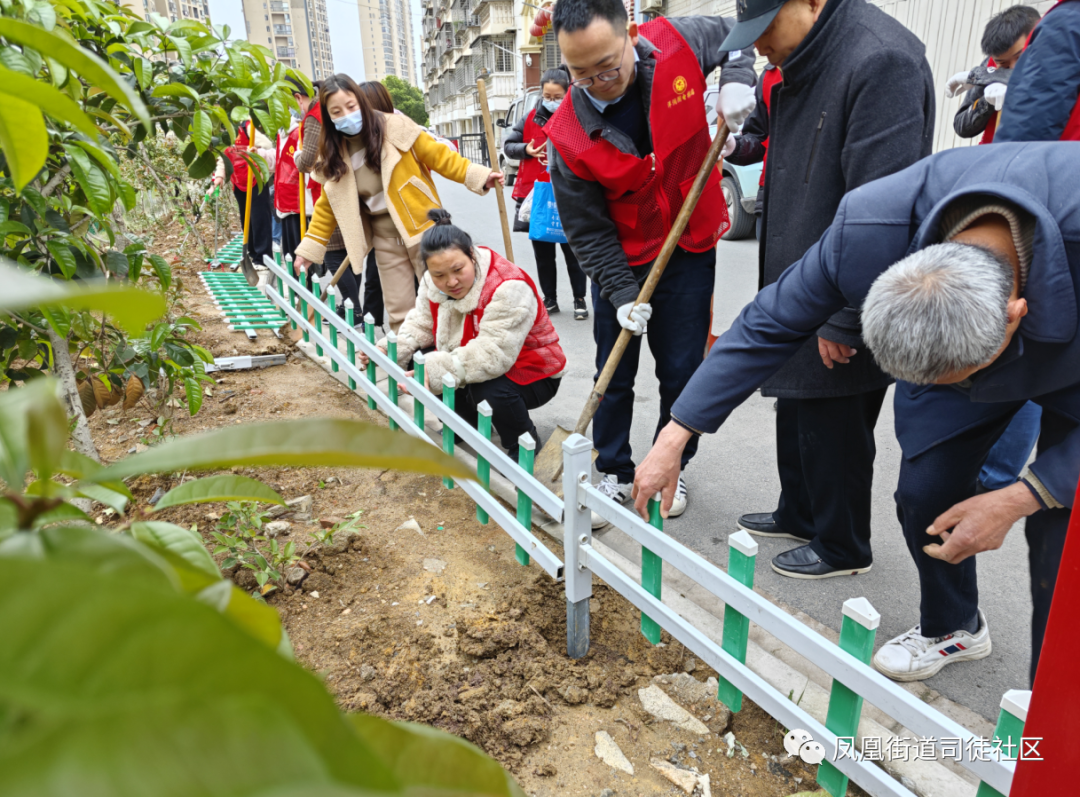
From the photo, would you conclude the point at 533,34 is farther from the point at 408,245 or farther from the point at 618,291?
the point at 618,291

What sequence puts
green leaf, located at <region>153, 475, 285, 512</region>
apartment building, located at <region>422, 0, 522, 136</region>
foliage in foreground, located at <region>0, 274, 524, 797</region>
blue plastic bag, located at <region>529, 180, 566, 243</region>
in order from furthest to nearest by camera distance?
1. apartment building, located at <region>422, 0, 522, 136</region>
2. blue plastic bag, located at <region>529, 180, 566, 243</region>
3. green leaf, located at <region>153, 475, 285, 512</region>
4. foliage in foreground, located at <region>0, 274, 524, 797</region>

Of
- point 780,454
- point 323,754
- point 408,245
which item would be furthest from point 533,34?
point 323,754

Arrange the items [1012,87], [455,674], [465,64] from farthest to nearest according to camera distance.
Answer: [465,64] → [1012,87] → [455,674]

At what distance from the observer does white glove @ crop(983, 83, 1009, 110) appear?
4125mm

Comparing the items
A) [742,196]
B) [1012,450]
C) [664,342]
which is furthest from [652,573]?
[742,196]

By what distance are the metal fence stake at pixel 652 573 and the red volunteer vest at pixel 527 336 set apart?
141 cm

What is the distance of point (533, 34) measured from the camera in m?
4.76

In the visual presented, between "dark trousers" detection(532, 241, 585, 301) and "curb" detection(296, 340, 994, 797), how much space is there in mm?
3161

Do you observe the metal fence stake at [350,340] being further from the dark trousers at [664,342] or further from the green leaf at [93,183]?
the green leaf at [93,183]

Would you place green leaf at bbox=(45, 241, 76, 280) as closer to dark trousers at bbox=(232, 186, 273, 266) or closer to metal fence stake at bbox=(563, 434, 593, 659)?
metal fence stake at bbox=(563, 434, 593, 659)

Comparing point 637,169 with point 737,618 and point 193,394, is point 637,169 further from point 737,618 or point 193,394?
point 193,394

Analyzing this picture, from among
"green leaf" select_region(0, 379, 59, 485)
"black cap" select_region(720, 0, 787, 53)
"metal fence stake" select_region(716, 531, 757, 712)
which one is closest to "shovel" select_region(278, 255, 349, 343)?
"black cap" select_region(720, 0, 787, 53)

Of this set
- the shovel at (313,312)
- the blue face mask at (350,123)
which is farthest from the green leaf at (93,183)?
the shovel at (313,312)

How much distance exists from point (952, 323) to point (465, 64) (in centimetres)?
6140
